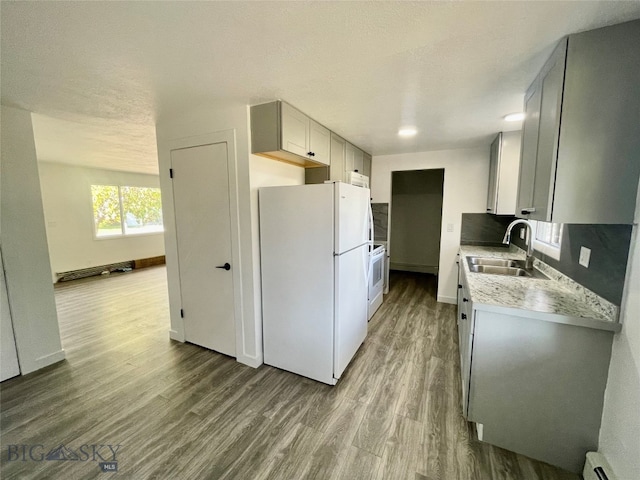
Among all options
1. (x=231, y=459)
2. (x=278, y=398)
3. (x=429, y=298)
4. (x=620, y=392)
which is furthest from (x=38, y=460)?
(x=429, y=298)

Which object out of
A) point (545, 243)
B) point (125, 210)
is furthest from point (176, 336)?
point (125, 210)

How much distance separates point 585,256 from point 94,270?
7.66 metres

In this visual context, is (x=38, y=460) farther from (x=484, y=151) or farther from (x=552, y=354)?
(x=484, y=151)

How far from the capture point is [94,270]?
561cm

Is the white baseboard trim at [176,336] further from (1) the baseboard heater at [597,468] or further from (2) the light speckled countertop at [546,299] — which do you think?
(1) the baseboard heater at [597,468]

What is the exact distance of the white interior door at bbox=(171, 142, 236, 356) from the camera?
240 cm

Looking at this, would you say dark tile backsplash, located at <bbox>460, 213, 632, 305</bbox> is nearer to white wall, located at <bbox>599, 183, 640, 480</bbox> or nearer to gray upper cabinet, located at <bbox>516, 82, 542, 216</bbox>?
white wall, located at <bbox>599, 183, 640, 480</bbox>

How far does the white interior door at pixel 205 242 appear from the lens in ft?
7.89

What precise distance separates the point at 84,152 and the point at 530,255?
6.09 metres

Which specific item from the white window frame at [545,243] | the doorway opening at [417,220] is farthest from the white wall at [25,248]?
the doorway opening at [417,220]

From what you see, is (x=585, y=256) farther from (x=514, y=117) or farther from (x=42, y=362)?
(x=42, y=362)

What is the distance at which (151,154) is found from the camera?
167 inches

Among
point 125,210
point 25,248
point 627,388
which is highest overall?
point 125,210
